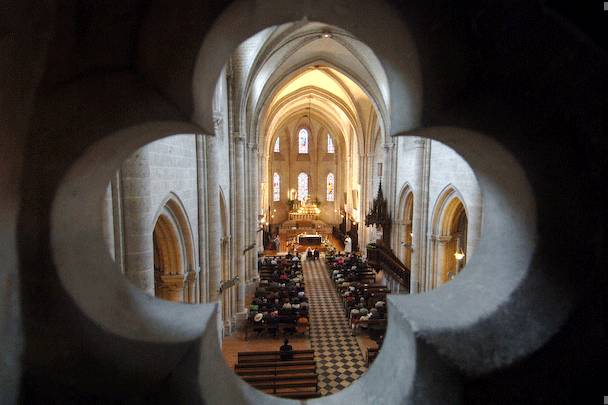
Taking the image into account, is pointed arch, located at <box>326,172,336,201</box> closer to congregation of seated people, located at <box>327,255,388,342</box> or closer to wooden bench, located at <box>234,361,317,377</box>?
congregation of seated people, located at <box>327,255,388,342</box>

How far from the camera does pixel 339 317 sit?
13867 mm

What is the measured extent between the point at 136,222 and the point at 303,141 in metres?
35.9

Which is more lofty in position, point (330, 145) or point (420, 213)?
point (330, 145)

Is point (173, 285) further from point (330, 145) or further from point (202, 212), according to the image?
point (330, 145)

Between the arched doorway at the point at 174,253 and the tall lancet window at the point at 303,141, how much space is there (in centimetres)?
3303

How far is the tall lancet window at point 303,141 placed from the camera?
3944cm

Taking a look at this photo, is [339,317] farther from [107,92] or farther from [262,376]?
[107,92]

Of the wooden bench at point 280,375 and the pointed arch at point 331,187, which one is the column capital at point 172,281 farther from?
the pointed arch at point 331,187

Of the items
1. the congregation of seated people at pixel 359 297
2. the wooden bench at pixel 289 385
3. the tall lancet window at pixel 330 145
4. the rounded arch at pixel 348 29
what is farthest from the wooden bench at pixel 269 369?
the tall lancet window at pixel 330 145

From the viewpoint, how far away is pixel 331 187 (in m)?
39.7

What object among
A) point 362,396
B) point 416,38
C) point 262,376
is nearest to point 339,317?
point 262,376

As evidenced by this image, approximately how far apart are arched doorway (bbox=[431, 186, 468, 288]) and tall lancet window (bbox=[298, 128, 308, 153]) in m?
28.8

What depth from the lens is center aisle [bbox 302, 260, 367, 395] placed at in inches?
366

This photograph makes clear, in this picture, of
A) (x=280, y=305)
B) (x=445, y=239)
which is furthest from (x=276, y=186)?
(x=445, y=239)
